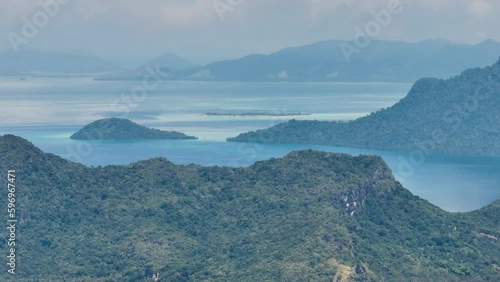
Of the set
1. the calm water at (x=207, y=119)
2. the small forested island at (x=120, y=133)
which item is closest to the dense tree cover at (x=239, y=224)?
the calm water at (x=207, y=119)

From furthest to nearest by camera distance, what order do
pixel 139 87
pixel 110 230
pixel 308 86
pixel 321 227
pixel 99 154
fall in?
pixel 308 86 < pixel 139 87 < pixel 99 154 < pixel 110 230 < pixel 321 227

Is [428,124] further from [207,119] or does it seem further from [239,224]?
[239,224]

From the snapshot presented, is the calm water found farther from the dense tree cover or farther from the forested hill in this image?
the dense tree cover

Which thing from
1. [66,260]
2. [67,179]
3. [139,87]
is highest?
[139,87]

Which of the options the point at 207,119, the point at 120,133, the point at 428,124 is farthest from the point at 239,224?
the point at 207,119

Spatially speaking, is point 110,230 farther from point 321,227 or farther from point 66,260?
point 321,227

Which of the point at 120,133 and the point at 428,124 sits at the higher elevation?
the point at 428,124

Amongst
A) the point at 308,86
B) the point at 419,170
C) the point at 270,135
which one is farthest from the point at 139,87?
the point at 419,170
